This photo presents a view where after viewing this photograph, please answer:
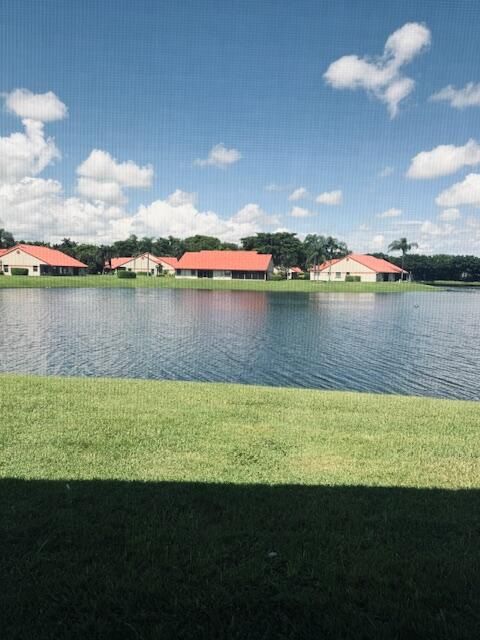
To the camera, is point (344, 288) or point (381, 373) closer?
point (381, 373)

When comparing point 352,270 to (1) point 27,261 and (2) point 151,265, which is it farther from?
(1) point 27,261

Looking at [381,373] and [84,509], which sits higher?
[84,509]

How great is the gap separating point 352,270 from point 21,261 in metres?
76.9

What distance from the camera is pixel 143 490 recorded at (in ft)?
18.1

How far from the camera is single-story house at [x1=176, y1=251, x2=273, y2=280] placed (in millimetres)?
102250

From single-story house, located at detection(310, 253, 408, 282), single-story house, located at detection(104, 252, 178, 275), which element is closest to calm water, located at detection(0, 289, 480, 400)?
single-story house, located at detection(310, 253, 408, 282)

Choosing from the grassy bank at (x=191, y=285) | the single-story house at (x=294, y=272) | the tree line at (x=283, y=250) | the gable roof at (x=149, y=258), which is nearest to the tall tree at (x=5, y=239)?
the tree line at (x=283, y=250)

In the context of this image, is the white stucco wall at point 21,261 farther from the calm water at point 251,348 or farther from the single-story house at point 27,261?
the calm water at point 251,348

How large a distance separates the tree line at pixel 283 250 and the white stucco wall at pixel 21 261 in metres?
25.6

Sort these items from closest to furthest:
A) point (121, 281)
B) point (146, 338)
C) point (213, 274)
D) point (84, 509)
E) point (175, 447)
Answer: point (84, 509) → point (175, 447) → point (146, 338) → point (121, 281) → point (213, 274)

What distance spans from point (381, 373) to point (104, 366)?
1213 cm

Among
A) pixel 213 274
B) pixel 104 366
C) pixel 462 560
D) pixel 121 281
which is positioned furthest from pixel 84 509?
pixel 213 274

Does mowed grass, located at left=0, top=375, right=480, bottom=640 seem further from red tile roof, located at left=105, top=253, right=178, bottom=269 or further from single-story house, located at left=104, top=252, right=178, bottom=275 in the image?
single-story house, located at left=104, top=252, right=178, bottom=275

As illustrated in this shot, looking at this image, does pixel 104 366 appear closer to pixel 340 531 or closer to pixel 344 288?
pixel 340 531
